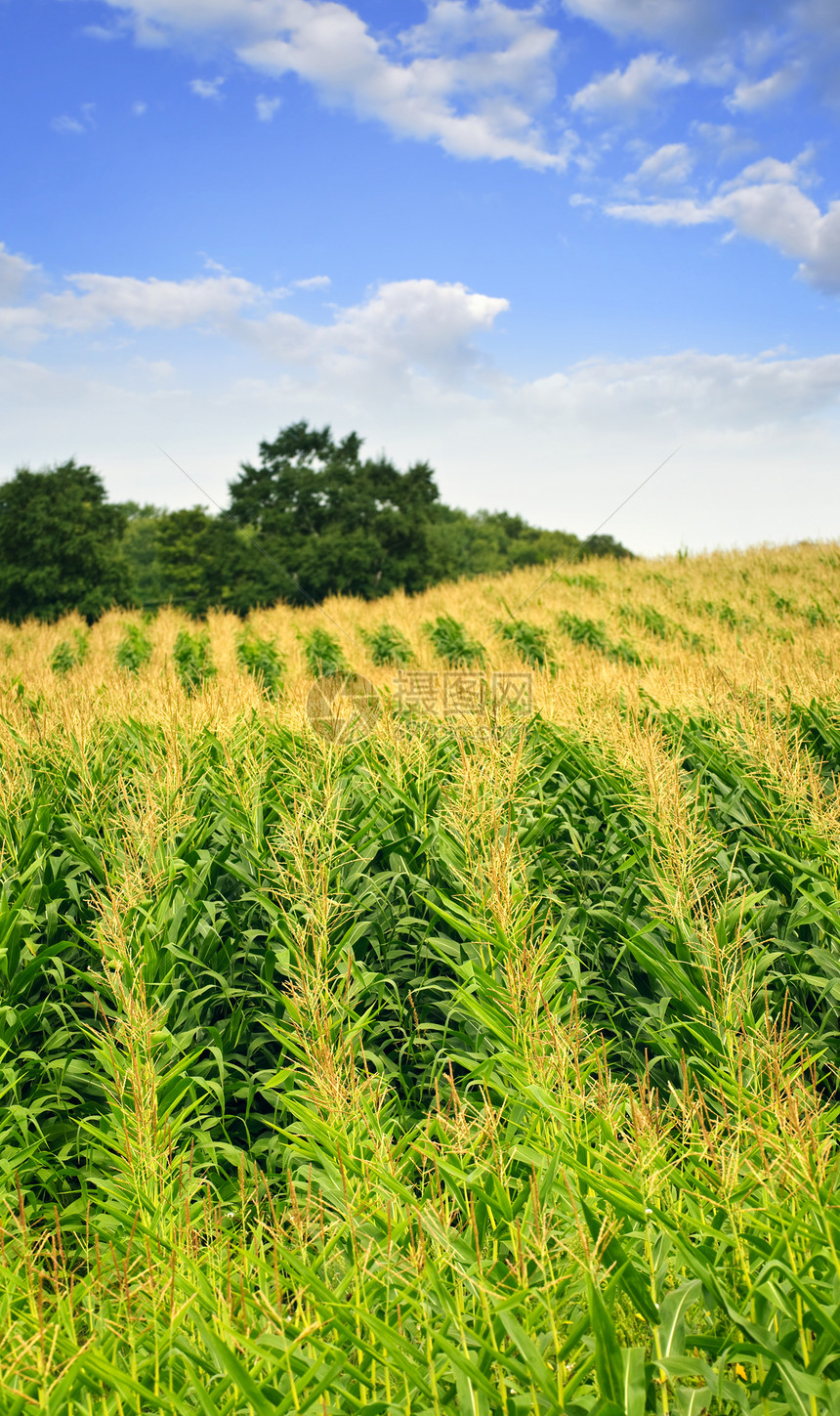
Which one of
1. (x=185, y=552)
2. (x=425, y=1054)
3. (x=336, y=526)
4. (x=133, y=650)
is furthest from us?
(x=185, y=552)

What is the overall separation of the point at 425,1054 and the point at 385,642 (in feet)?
31.5

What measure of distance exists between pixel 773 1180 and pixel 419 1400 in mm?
816

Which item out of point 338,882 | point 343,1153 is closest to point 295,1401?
point 343,1153

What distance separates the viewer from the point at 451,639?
40.4ft

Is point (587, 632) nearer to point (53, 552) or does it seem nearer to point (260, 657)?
point (260, 657)

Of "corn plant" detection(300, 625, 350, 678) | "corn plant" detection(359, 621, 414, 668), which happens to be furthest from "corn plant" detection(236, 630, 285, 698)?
"corn plant" detection(359, 621, 414, 668)

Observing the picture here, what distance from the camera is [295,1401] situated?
1.24 m

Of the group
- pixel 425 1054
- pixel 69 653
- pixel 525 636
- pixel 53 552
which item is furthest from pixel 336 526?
→ pixel 425 1054

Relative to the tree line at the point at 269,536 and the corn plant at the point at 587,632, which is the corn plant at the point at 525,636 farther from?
the tree line at the point at 269,536

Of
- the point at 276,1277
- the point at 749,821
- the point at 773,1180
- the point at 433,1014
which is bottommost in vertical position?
the point at 433,1014

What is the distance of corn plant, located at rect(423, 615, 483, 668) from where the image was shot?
10817mm

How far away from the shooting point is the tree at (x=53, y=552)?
25594 millimetres

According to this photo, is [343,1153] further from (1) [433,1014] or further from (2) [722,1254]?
(1) [433,1014]

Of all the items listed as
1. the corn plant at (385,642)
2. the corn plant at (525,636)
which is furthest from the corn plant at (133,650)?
the corn plant at (525,636)
